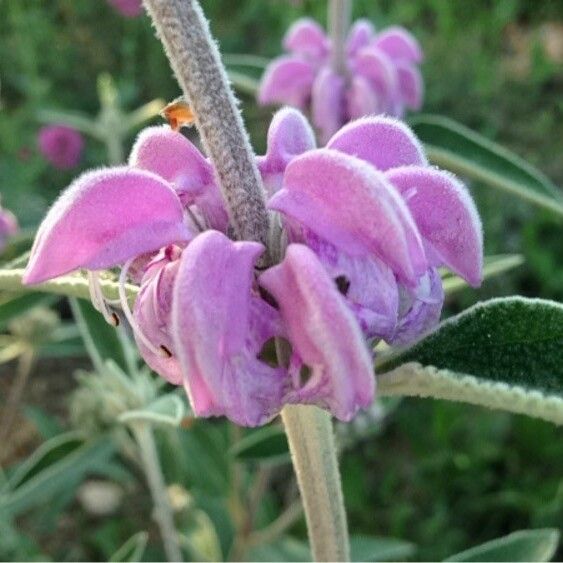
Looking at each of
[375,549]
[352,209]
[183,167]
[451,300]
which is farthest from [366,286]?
[451,300]

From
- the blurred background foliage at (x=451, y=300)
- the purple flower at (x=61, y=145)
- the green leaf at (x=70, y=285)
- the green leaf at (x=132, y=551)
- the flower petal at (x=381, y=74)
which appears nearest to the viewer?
the green leaf at (x=70, y=285)

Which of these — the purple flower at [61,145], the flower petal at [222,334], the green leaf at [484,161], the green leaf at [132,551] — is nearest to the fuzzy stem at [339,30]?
the green leaf at [484,161]

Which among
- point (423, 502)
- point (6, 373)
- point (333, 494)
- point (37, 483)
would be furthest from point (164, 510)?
point (6, 373)

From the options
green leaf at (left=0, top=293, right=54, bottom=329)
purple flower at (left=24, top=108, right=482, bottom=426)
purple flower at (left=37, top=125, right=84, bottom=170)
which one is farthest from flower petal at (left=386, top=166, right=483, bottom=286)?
purple flower at (left=37, top=125, right=84, bottom=170)

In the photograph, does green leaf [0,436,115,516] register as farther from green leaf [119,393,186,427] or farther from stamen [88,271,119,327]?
stamen [88,271,119,327]

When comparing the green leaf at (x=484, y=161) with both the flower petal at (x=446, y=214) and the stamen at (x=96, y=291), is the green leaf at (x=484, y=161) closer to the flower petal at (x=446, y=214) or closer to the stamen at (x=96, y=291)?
the flower petal at (x=446, y=214)

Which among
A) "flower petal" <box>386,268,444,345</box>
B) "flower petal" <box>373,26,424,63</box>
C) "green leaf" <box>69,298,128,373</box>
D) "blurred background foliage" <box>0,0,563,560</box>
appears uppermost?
"flower petal" <box>386,268,444,345</box>
